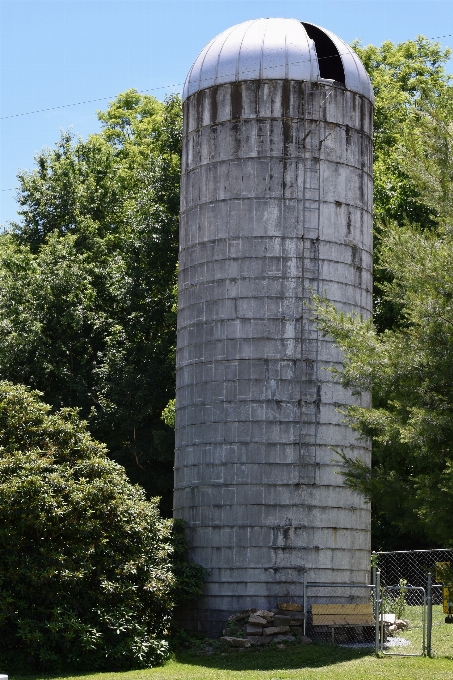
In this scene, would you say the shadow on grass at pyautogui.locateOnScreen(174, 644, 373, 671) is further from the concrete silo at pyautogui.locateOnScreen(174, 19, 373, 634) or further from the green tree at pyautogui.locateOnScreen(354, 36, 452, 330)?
the green tree at pyautogui.locateOnScreen(354, 36, 452, 330)

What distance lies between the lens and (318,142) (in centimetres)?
2291

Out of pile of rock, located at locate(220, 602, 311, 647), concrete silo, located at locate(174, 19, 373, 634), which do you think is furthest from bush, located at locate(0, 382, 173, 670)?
concrete silo, located at locate(174, 19, 373, 634)

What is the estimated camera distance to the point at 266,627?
20.8 meters

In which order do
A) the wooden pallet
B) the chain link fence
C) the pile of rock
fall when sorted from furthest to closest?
the wooden pallet < the pile of rock < the chain link fence

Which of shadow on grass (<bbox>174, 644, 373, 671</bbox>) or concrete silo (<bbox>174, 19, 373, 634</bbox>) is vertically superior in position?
concrete silo (<bbox>174, 19, 373, 634</bbox>)

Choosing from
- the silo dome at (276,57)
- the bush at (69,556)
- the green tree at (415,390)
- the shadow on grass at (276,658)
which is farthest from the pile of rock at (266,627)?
the silo dome at (276,57)

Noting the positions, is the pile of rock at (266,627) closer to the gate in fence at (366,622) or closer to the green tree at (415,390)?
the gate in fence at (366,622)

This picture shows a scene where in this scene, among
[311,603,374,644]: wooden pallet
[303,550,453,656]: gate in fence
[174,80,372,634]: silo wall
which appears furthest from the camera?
[174,80,372,634]: silo wall

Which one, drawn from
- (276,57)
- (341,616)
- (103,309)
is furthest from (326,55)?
(103,309)

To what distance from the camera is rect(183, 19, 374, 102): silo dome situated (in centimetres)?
2312

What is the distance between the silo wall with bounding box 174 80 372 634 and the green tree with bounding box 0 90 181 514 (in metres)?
8.37

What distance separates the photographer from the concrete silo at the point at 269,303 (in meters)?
21.6

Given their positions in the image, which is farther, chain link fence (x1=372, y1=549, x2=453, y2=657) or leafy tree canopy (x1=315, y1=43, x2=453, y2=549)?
chain link fence (x1=372, y1=549, x2=453, y2=657)

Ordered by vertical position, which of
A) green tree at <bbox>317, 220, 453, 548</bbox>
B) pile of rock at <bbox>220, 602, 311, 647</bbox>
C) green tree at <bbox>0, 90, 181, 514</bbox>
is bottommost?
pile of rock at <bbox>220, 602, 311, 647</bbox>
